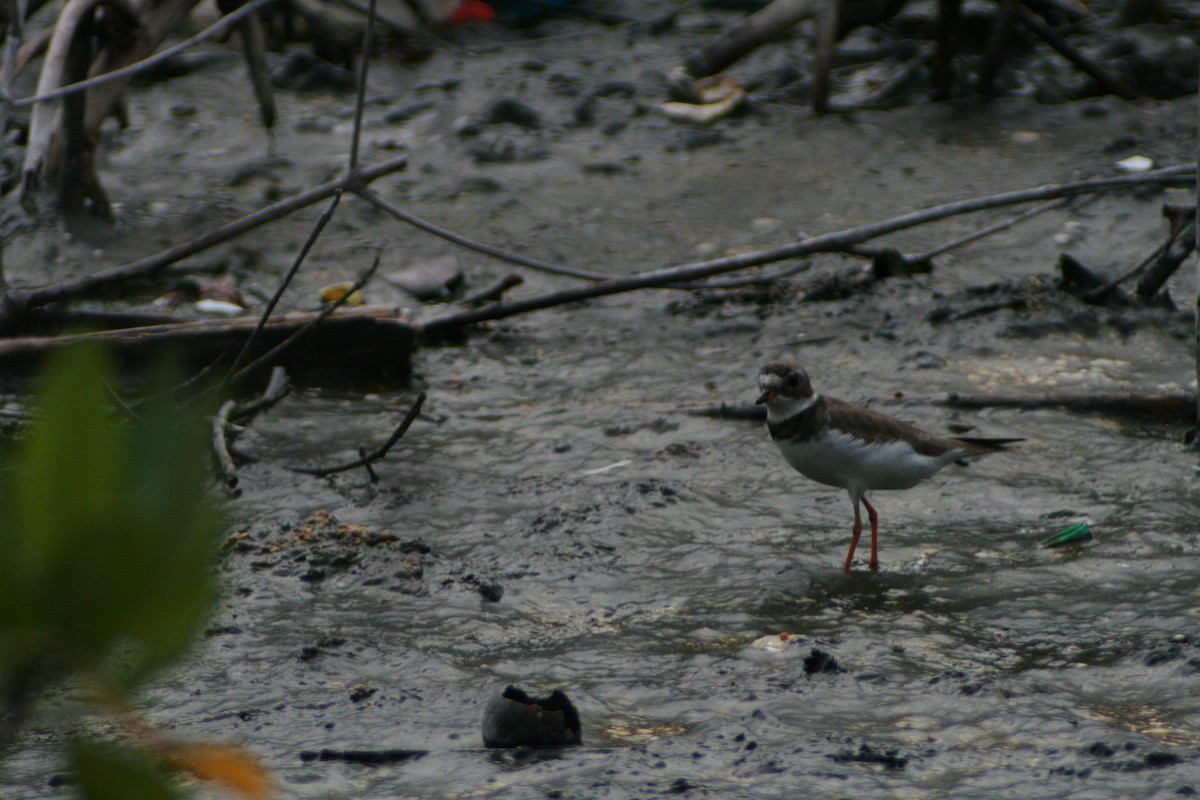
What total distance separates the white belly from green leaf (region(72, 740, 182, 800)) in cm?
373

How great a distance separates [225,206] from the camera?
7703 millimetres

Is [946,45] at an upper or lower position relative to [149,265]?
upper

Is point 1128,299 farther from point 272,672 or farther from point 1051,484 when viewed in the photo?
point 272,672

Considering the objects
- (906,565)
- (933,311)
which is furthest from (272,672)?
(933,311)

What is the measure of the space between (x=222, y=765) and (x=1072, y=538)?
13.3 ft

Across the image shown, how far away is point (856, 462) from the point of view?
13.3 ft

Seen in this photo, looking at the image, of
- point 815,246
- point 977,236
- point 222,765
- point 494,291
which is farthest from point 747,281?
point 222,765

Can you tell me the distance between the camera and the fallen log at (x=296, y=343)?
4.99 meters

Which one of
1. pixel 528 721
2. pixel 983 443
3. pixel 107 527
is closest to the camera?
pixel 107 527

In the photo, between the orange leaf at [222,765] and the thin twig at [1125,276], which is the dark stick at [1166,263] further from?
the orange leaf at [222,765]

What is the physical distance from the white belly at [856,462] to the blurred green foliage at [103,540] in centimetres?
373

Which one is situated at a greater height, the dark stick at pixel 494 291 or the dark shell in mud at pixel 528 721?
the dark shell in mud at pixel 528 721

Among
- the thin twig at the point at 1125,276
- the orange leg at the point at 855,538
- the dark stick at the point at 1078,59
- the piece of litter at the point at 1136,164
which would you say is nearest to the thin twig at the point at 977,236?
the thin twig at the point at 1125,276

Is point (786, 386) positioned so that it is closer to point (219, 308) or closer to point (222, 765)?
point (219, 308)
